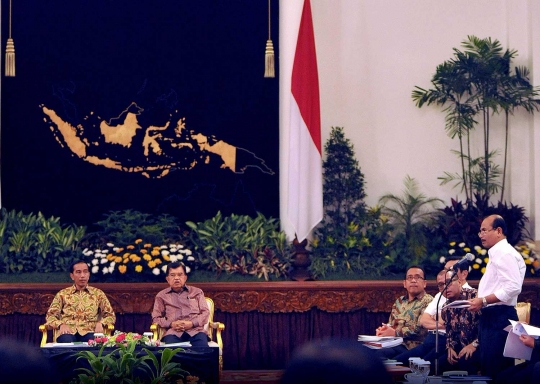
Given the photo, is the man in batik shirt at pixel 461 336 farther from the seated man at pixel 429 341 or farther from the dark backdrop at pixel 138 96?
the dark backdrop at pixel 138 96

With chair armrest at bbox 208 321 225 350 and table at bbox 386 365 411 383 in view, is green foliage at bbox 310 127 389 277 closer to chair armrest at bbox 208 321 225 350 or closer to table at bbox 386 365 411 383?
chair armrest at bbox 208 321 225 350

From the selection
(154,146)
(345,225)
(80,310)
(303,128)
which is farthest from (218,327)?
(154,146)

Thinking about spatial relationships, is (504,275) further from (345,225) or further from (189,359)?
(345,225)

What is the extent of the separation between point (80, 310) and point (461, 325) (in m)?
3.22

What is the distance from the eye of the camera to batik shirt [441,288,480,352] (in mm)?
5887

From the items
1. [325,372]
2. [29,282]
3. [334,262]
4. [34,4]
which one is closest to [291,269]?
[334,262]

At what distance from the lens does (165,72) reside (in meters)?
9.10

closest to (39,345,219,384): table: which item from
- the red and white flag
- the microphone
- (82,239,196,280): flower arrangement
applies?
the microphone

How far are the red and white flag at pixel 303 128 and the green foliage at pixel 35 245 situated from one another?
2218mm

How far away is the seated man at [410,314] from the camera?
6.62 meters

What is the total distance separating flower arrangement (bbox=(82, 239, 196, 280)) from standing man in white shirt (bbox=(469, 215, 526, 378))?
322 cm

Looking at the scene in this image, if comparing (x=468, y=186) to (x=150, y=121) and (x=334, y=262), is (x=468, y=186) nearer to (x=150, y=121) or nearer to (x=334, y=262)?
(x=334, y=262)

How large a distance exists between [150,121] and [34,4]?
177cm

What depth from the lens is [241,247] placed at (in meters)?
8.27
